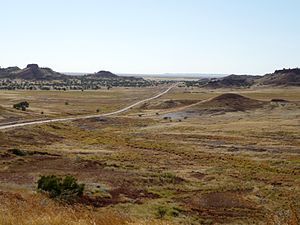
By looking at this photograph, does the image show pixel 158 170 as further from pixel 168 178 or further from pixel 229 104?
pixel 229 104

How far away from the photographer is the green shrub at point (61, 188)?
961 inches

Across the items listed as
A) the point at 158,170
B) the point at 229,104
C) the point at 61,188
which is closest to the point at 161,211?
the point at 61,188

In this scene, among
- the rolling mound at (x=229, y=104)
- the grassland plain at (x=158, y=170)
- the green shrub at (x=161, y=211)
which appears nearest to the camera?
the grassland plain at (x=158, y=170)

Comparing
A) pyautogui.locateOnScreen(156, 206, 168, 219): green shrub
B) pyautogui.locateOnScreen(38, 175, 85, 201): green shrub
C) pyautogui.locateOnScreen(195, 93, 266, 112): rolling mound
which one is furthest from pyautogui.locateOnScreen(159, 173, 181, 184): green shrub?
pyautogui.locateOnScreen(195, 93, 266, 112): rolling mound

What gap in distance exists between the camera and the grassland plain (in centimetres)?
1978

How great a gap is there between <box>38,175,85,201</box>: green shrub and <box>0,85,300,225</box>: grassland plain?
0.65m

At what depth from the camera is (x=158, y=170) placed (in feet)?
119

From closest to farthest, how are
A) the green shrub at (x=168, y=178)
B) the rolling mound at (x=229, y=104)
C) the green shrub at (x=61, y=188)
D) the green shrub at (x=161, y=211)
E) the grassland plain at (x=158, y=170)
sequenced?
the grassland plain at (x=158, y=170) → the green shrub at (x=161, y=211) → the green shrub at (x=61, y=188) → the green shrub at (x=168, y=178) → the rolling mound at (x=229, y=104)

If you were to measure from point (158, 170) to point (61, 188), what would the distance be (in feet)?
40.2

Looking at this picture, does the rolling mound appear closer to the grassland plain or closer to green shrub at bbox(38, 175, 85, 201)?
the grassland plain

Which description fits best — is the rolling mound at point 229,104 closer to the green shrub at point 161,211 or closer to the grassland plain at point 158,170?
the grassland plain at point 158,170

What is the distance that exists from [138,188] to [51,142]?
25.2m

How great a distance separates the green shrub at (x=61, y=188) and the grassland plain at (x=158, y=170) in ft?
2.14

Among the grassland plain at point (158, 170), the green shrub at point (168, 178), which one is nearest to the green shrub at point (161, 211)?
the grassland plain at point (158, 170)
